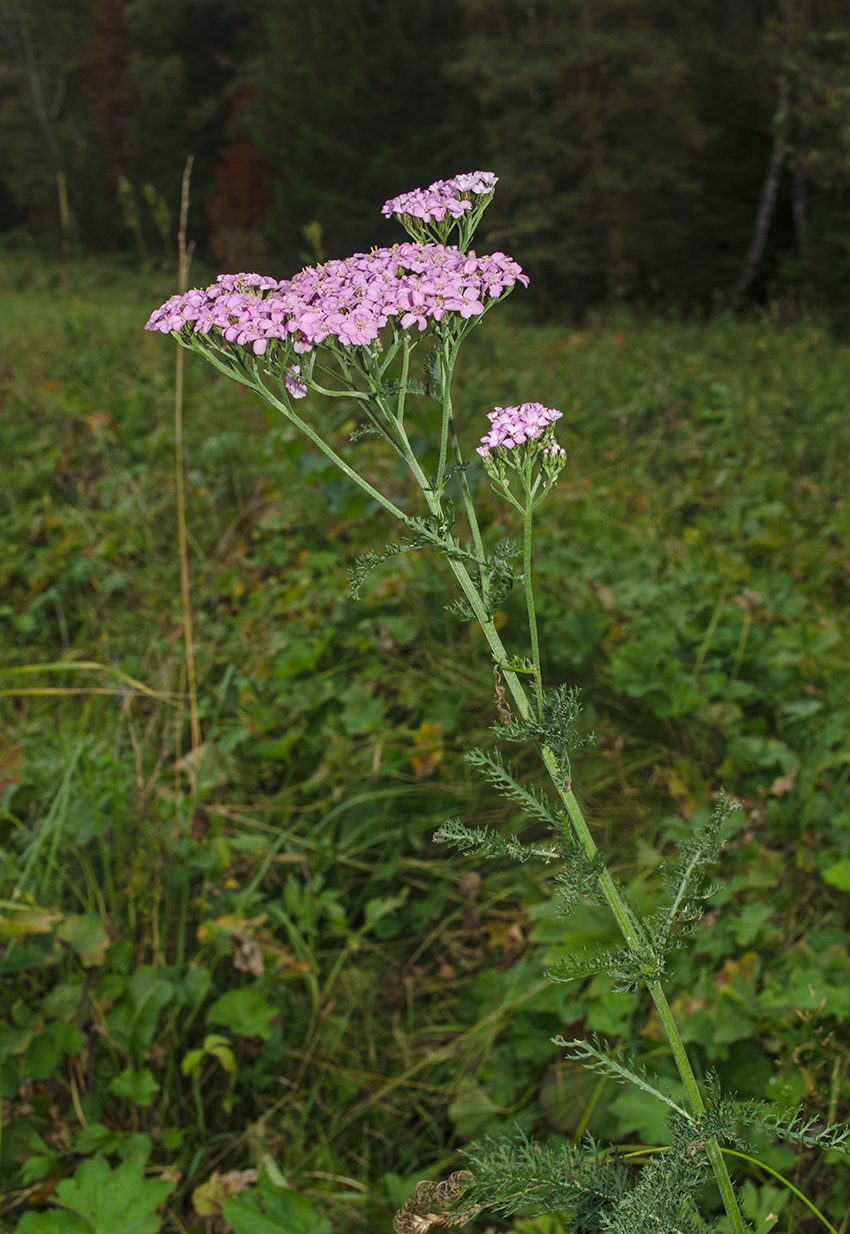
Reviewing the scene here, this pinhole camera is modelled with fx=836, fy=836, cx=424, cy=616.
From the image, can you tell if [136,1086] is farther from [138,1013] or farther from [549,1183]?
[549,1183]

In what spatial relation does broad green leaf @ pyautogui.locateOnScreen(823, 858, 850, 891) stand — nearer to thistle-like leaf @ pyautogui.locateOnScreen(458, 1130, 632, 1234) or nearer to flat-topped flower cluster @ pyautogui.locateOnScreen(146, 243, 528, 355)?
thistle-like leaf @ pyautogui.locateOnScreen(458, 1130, 632, 1234)

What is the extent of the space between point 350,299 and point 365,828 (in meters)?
1.72

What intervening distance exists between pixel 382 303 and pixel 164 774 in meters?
1.80

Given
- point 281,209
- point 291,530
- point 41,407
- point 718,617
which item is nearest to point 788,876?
point 718,617

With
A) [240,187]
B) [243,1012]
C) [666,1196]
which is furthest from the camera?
[240,187]

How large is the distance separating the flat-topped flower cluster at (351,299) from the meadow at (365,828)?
51cm

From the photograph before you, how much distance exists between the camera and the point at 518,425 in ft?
3.11

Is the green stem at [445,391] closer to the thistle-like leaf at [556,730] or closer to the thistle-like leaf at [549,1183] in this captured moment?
the thistle-like leaf at [556,730]

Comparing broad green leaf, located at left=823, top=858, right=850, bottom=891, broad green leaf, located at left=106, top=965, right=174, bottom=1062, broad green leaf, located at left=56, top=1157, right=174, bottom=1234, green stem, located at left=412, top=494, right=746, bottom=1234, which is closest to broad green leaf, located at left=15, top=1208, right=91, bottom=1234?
broad green leaf, located at left=56, top=1157, right=174, bottom=1234

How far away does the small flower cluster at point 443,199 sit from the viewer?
976 millimetres

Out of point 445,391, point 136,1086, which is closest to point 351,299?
point 445,391

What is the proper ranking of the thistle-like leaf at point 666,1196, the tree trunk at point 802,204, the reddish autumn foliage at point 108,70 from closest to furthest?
the thistle-like leaf at point 666,1196
the tree trunk at point 802,204
the reddish autumn foliage at point 108,70

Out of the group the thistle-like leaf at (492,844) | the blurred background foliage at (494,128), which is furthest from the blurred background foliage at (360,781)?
the blurred background foliage at (494,128)

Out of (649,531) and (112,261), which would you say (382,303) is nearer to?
(649,531)
